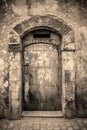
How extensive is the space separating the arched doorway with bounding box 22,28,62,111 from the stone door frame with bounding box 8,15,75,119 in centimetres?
45

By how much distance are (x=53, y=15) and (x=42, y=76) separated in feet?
6.77

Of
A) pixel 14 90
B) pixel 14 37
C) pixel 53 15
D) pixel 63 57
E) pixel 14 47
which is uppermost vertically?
pixel 53 15

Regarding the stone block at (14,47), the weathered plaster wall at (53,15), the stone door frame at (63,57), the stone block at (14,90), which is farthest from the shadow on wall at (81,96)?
the stone block at (14,47)

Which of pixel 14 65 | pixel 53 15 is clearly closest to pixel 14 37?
pixel 14 65

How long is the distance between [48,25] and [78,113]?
2.99 m

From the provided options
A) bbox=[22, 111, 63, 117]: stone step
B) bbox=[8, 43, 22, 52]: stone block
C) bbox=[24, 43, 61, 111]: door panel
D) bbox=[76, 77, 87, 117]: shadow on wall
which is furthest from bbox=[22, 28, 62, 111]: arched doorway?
bbox=[76, 77, 87, 117]: shadow on wall

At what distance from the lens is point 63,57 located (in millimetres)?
6082

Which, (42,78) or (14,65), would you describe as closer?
(14,65)

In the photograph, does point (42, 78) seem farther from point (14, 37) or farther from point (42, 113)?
point (14, 37)

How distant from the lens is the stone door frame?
603 cm

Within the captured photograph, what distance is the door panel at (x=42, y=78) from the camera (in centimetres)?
648

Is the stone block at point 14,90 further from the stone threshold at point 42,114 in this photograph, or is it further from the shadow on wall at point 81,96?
the shadow on wall at point 81,96

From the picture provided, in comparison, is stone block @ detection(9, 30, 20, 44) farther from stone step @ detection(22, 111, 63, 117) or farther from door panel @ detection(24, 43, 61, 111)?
stone step @ detection(22, 111, 63, 117)

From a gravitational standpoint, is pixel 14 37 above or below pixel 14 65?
above
